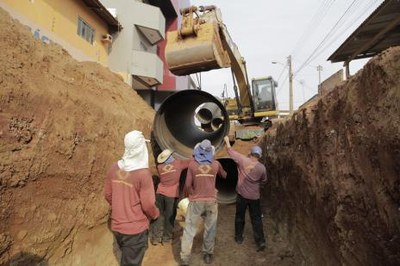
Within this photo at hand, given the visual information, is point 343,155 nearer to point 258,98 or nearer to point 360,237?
point 360,237

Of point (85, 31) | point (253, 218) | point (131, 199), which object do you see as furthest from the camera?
point (85, 31)

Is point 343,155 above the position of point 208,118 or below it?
below

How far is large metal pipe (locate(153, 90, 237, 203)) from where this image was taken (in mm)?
7551

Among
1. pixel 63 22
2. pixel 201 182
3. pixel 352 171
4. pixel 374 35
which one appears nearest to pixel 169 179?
pixel 201 182

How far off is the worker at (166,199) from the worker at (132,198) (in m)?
2.41

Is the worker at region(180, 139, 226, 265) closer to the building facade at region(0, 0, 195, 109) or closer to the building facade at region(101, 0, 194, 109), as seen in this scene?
the building facade at region(0, 0, 195, 109)

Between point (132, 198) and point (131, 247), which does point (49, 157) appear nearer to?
point (132, 198)

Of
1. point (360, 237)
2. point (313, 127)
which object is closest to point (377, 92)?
point (360, 237)

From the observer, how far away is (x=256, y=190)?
5.62 meters

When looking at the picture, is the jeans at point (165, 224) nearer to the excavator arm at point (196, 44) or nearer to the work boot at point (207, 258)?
the work boot at point (207, 258)

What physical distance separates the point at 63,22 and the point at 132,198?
11119 millimetres

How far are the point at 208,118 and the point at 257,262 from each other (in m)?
5.29

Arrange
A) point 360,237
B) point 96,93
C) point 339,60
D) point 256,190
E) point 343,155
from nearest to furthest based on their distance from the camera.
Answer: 1. point 360,237
2. point 343,155
3. point 256,190
4. point 96,93
5. point 339,60

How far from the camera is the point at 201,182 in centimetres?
492
